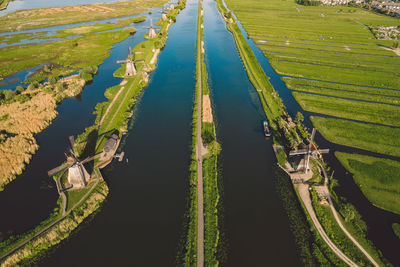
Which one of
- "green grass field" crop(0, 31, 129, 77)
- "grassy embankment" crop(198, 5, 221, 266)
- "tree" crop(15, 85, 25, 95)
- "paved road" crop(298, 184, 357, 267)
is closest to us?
"paved road" crop(298, 184, 357, 267)

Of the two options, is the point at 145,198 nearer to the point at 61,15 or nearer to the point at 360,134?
the point at 360,134

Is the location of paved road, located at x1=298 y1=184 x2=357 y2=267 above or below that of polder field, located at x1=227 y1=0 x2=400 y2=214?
below

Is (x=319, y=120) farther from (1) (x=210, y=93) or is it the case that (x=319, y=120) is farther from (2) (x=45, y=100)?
(2) (x=45, y=100)

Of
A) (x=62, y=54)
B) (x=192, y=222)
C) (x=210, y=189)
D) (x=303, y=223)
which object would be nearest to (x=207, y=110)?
(x=210, y=189)

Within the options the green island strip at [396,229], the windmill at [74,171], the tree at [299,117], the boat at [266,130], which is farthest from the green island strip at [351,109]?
the windmill at [74,171]

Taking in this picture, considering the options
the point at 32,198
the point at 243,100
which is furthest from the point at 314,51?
the point at 32,198

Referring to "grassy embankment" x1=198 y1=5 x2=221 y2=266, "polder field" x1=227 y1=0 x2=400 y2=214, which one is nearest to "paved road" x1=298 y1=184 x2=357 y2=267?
"polder field" x1=227 y1=0 x2=400 y2=214

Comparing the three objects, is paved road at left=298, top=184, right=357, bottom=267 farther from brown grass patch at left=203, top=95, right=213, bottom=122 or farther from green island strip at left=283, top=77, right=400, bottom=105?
green island strip at left=283, top=77, right=400, bottom=105
